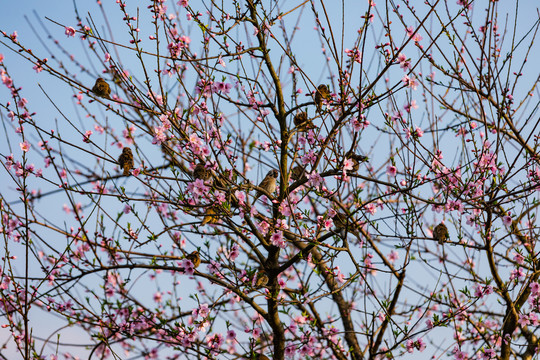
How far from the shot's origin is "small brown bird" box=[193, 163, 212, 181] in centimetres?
504

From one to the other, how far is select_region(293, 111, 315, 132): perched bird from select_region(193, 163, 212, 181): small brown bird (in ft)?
3.38

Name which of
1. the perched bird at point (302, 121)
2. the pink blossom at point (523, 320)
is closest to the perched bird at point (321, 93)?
the perched bird at point (302, 121)

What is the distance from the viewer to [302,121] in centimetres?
559

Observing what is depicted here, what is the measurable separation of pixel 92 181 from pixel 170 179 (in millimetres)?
1975

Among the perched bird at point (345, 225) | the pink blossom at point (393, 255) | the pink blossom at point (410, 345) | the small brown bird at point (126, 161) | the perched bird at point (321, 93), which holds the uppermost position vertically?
the pink blossom at point (393, 255)

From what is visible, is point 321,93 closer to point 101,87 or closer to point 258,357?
point 101,87

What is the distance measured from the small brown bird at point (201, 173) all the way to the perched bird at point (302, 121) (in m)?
1.03

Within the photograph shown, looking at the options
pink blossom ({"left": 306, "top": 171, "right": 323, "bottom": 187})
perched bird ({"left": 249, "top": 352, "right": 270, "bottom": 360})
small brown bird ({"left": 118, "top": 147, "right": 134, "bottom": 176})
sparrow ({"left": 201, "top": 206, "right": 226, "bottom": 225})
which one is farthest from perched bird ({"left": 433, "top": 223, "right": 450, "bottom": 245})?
small brown bird ({"left": 118, "top": 147, "right": 134, "bottom": 176})

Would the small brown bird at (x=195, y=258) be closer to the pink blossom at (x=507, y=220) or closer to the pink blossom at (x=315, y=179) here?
the pink blossom at (x=315, y=179)

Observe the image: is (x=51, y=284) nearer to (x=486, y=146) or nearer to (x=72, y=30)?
(x=72, y=30)

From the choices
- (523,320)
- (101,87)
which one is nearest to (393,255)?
(523,320)

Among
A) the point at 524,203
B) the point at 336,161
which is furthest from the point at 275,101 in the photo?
the point at 524,203

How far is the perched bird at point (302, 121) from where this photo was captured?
17.7 feet

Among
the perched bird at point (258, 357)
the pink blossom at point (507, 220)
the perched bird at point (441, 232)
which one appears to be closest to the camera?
the perched bird at point (258, 357)
